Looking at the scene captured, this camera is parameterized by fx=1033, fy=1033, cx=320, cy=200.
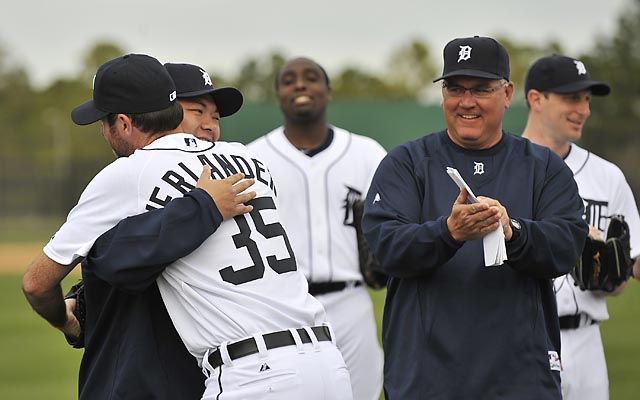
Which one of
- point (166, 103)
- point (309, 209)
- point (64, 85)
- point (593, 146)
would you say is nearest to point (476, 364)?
point (166, 103)

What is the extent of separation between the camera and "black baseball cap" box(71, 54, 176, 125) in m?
3.94

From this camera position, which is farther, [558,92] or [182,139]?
[558,92]

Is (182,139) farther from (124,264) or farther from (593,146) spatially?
(593,146)

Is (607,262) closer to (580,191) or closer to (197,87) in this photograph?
(580,191)

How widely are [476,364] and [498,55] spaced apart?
1271 mm

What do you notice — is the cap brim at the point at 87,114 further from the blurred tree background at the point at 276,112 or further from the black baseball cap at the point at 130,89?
the blurred tree background at the point at 276,112

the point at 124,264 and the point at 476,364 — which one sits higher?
the point at 124,264

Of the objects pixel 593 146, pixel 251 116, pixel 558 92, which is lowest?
pixel 593 146

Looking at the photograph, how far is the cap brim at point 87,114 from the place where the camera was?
402 centimetres

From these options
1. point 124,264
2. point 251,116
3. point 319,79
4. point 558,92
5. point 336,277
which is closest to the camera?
point 124,264

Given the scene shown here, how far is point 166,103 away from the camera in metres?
4.00

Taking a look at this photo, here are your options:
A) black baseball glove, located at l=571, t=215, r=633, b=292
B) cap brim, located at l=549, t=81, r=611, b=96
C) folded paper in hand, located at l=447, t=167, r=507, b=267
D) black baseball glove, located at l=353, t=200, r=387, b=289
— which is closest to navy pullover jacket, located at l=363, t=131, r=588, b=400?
folded paper in hand, located at l=447, t=167, r=507, b=267

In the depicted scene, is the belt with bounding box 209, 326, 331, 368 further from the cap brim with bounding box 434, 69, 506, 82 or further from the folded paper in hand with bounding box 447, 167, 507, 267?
the cap brim with bounding box 434, 69, 506, 82

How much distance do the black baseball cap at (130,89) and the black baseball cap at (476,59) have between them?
114 cm
